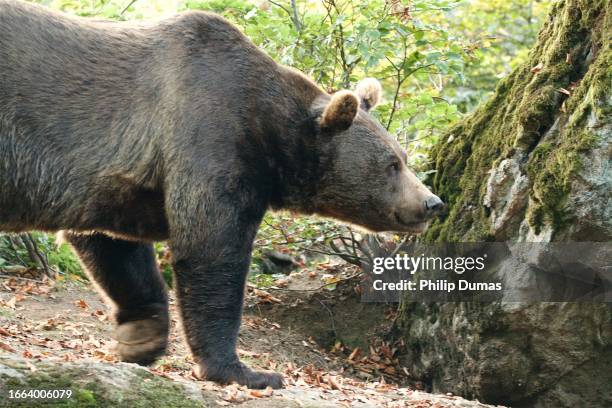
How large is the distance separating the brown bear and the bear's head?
0.30 meters

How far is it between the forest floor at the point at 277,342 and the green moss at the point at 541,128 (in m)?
1.62

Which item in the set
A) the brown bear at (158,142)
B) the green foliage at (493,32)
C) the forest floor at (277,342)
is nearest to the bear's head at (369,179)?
the brown bear at (158,142)

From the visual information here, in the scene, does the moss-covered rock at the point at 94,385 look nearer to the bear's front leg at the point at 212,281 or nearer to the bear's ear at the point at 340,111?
the bear's front leg at the point at 212,281

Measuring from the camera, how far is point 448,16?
1912 centimetres

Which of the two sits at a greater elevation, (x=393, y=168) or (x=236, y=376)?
(x=393, y=168)

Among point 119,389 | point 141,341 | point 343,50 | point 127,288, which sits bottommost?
point 119,389

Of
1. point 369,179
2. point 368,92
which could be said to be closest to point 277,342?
point 369,179

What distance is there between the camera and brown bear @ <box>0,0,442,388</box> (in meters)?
7.11

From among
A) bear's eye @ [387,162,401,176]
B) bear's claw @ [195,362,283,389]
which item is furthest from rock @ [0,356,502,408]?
bear's eye @ [387,162,401,176]

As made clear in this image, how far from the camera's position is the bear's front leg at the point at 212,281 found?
23.5 ft

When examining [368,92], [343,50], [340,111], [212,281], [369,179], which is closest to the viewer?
[212,281]

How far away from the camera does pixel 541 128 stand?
901cm

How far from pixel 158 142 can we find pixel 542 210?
3.57 m

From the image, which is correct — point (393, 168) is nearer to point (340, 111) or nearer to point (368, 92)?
point (340, 111)
